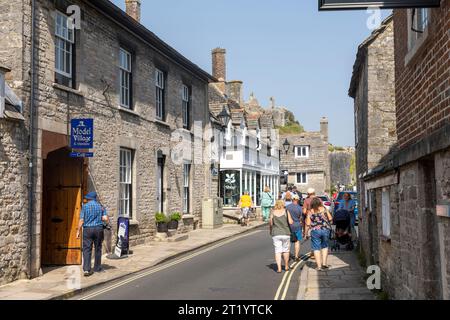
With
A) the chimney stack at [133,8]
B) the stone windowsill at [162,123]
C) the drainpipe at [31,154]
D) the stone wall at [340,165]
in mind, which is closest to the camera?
the drainpipe at [31,154]

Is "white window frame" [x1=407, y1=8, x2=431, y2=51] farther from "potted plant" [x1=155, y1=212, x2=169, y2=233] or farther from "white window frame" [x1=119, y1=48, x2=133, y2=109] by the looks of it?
"potted plant" [x1=155, y1=212, x2=169, y2=233]

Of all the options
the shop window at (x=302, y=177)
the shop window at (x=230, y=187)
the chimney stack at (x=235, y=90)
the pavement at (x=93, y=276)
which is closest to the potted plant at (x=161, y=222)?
the pavement at (x=93, y=276)

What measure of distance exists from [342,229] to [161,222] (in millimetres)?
6401

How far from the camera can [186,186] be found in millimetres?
21797

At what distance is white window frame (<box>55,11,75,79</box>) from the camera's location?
41.7 ft

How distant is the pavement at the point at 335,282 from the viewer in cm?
917

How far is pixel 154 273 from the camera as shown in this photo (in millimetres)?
12094

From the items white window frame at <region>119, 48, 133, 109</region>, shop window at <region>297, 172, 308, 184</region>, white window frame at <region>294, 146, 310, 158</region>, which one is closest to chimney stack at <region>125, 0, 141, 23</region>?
white window frame at <region>119, 48, 133, 109</region>

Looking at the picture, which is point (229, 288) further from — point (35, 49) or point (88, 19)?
point (88, 19)

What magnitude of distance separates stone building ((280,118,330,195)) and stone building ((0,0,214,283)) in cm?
3454

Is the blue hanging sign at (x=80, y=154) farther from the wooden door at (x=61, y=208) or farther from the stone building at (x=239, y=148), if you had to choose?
the stone building at (x=239, y=148)

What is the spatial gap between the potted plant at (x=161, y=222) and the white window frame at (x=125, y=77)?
4022mm

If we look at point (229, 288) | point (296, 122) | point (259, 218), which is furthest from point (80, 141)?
point (296, 122)

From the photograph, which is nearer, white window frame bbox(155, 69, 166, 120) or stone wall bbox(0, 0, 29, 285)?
stone wall bbox(0, 0, 29, 285)
